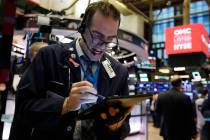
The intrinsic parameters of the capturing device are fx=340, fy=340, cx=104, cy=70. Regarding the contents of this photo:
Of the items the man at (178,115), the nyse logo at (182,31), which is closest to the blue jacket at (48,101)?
the man at (178,115)

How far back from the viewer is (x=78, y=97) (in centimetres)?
106

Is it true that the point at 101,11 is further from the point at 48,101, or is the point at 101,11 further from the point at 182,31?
the point at 182,31

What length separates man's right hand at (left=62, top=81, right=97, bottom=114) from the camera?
1055 millimetres

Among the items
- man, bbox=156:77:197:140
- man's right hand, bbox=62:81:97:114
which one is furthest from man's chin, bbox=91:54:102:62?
man, bbox=156:77:197:140

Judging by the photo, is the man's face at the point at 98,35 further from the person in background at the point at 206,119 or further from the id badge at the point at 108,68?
the person in background at the point at 206,119

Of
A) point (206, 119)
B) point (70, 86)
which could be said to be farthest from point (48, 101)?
point (206, 119)

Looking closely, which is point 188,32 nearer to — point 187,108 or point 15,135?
point 187,108

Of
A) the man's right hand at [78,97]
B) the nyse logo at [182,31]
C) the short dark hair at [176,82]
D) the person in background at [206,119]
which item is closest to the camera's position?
the man's right hand at [78,97]

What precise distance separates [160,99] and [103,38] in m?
3.67

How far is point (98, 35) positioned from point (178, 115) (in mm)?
3662

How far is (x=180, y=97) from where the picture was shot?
4.67 m

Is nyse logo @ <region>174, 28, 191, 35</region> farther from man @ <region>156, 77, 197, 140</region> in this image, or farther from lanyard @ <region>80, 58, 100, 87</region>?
lanyard @ <region>80, 58, 100, 87</region>

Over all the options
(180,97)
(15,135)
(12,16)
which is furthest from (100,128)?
(180,97)

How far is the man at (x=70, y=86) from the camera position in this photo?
1146 millimetres
